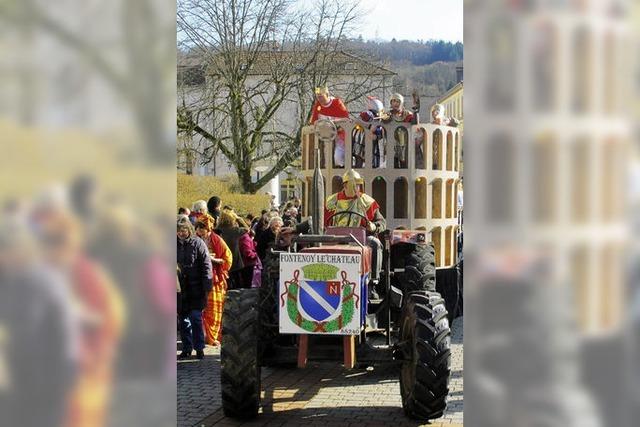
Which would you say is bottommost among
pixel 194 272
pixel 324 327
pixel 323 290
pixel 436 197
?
pixel 324 327

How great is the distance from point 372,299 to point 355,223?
1.29 m

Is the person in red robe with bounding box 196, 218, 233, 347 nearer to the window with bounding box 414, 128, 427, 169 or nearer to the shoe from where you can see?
the shoe

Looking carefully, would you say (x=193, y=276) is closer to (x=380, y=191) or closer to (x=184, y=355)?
(x=184, y=355)

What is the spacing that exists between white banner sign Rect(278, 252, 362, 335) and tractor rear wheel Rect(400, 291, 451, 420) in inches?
19.7

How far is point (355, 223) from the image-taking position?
859 cm

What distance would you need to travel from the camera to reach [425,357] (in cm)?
578

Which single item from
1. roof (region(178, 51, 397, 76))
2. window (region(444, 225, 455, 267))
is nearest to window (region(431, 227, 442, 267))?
window (region(444, 225, 455, 267))

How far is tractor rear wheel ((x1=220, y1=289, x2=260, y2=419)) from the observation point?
19.7 ft

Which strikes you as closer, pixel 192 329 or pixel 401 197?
pixel 192 329

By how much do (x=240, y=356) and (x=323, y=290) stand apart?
2.81 ft

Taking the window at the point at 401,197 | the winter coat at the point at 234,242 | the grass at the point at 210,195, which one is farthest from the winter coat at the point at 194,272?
the grass at the point at 210,195

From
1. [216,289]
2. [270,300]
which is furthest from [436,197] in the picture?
[270,300]
